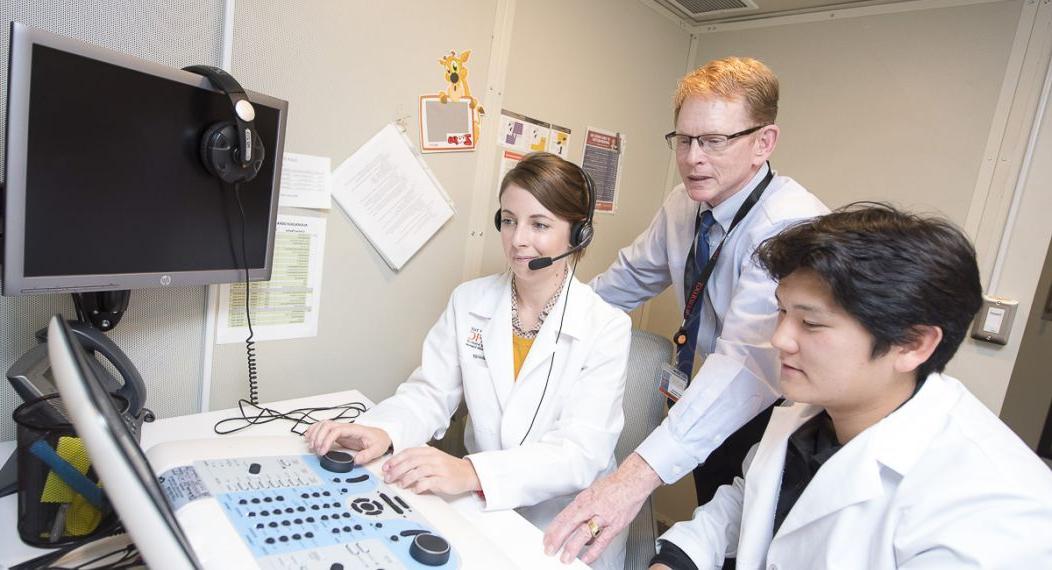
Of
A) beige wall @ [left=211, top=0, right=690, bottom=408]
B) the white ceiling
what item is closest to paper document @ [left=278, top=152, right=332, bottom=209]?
beige wall @ [left=211, top=0, right=690, bottom=408]

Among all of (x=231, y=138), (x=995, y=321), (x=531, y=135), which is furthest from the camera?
(x=531, y=135)

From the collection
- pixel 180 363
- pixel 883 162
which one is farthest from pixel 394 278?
pixel 883 162

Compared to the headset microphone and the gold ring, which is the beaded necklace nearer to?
the headset microphone

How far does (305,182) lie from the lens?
4.45ft

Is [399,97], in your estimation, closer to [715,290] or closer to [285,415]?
[285,415]

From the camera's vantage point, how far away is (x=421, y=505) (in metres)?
0.90

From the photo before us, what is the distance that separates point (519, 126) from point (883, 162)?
1.34m

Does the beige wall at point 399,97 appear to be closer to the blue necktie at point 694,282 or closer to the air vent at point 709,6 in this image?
the air vent at point 709,6

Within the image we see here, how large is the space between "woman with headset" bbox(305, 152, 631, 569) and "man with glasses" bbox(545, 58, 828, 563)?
123 mm

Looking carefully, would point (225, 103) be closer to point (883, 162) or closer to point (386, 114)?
point (386, 114)

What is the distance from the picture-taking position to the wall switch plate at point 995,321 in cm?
173

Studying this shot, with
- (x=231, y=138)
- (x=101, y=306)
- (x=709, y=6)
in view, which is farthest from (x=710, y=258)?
(x=101, y=306)

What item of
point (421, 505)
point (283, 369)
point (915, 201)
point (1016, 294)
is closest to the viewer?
point (421, 505)

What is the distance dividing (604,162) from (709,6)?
76 cm
